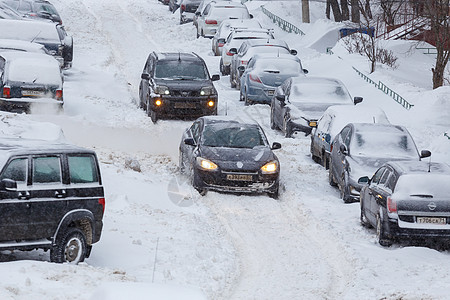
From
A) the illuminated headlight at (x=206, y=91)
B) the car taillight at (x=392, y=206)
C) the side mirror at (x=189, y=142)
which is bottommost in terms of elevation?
the illuminated headlight at (x=206, y=91)

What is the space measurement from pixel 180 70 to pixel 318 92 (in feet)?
13.3

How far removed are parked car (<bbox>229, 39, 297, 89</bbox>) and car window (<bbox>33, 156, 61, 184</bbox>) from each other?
64.9ft

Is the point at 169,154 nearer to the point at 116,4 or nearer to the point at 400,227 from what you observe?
the point at 400,227

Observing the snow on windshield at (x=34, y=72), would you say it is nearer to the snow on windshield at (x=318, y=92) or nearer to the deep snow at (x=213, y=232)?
the deep snow at (x=213, y=232)

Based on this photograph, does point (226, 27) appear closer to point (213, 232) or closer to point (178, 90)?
point (178, 90)

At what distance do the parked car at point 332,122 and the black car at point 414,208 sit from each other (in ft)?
19.1

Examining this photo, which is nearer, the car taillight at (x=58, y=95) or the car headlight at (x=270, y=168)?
the car headlight at (x=270, y=168)

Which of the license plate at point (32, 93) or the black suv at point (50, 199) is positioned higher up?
the black suv at point (50, 199)

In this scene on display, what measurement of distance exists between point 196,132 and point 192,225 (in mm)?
4493

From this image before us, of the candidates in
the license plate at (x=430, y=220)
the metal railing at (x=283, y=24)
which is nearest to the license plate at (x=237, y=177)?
the license plate at (x=430, y=220)

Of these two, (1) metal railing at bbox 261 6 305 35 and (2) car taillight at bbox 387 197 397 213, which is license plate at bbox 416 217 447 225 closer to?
(2) car taillight at bbox 387 197 397 213

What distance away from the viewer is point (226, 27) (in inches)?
1604

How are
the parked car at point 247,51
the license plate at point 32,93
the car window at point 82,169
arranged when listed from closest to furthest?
1. the car window at point 82,169
2. the license plate at point 32,93
3. the parked car at point 247,51

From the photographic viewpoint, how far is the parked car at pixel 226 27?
4006 cm
